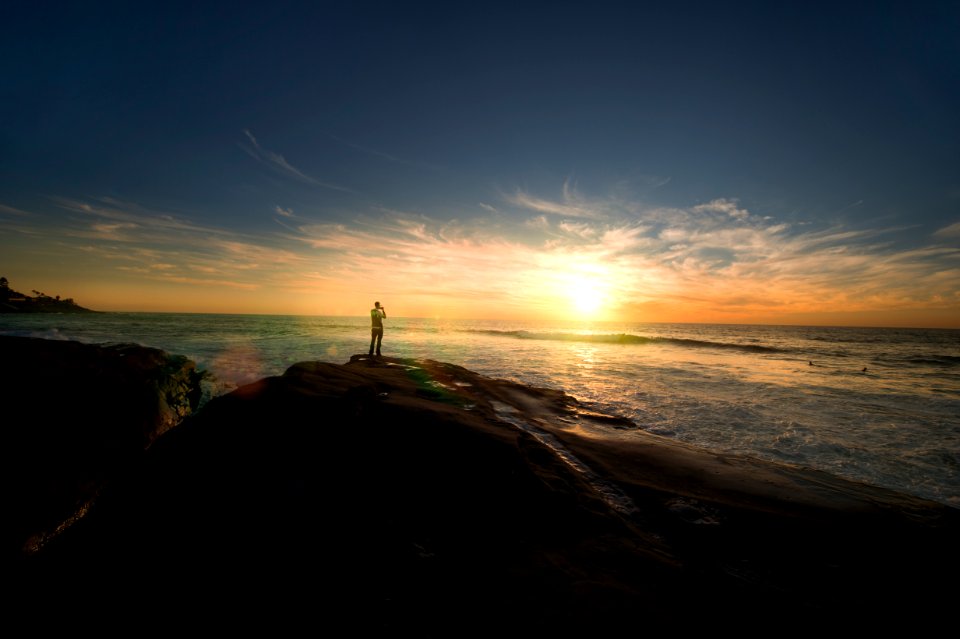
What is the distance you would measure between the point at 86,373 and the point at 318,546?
6696 mm

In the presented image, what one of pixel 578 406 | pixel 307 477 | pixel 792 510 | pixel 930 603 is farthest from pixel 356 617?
pixel 578 406

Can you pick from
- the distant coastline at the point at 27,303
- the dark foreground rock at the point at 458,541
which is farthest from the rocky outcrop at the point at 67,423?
the distant coastline at the point at 27,303

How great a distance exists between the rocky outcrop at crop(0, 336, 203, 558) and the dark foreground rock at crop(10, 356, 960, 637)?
2.23 ft

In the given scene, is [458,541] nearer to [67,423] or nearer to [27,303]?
[67,423]

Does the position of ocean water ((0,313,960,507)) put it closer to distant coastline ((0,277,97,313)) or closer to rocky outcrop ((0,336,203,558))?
rocky outcrop ((0,336,203,558))

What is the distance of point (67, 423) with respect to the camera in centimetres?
479

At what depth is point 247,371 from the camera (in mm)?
14109

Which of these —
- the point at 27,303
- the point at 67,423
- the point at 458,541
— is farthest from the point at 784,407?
the point at 27,303

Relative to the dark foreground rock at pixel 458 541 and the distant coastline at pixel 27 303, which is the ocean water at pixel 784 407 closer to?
the dark foreground rock at pixel 458 541

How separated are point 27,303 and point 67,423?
131101mm

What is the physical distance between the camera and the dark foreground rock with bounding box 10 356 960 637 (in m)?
2.32

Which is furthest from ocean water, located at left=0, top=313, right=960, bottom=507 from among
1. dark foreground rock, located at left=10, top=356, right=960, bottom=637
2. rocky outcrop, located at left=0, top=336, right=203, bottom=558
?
rocky outcrop, located at left=0, top=336, right=203, bottom=558

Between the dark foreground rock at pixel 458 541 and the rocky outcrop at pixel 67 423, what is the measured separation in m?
0.68

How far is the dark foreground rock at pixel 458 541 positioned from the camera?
7.63ft
